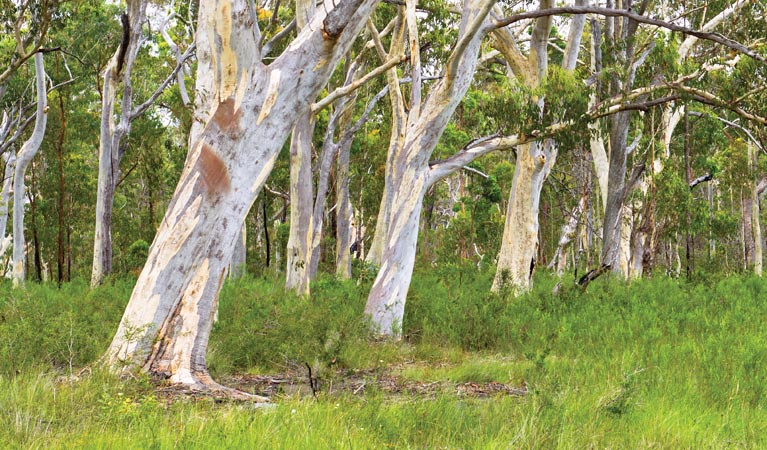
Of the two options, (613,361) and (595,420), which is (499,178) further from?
(595,420)

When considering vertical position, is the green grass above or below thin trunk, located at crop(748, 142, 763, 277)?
below

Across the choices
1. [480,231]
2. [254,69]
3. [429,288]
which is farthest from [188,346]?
[480,231]

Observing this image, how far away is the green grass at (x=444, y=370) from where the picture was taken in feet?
13.3

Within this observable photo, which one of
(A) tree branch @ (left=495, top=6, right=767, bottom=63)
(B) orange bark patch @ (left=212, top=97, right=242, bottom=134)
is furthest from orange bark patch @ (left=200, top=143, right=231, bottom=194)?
(A) tree branch @ (left=495, top=6, right=767, bottom=63)

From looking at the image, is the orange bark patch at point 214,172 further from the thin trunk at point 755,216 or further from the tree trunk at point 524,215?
the thin trunk at point 755,216

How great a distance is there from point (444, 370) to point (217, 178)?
3011 millimetres

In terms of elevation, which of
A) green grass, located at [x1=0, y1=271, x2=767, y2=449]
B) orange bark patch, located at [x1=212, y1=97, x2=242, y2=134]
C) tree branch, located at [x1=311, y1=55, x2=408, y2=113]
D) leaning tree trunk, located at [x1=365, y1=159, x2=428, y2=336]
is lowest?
green grass, located at [x1=0, y1=271, x2=767, y2=449]

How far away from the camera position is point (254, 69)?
20.4ft

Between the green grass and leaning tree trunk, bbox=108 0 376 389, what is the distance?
0.55 metres

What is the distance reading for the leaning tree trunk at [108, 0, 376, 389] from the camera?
18.7ft

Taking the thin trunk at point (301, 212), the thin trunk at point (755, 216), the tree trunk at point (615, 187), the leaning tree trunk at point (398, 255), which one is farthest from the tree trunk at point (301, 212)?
the thin trunk at point (755, 216)

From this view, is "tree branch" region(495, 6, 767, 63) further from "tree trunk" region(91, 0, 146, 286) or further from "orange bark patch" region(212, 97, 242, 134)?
"tree trunk" region(91, 0, 146, 286)

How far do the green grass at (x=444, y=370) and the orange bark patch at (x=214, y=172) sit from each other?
1582 millimetres

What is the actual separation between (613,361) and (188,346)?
3705 millimetres
